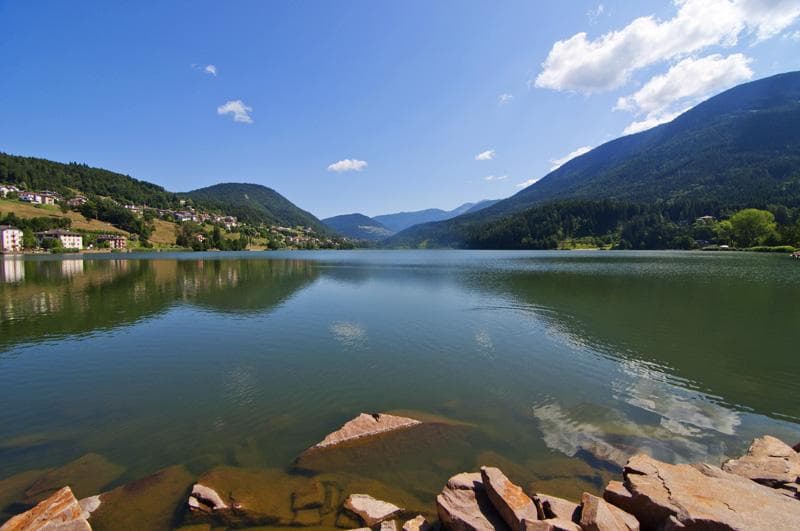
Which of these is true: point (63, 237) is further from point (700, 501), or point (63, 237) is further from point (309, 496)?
point (700, 501)

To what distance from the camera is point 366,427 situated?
12477 millimetres

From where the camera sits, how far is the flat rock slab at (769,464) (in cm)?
894

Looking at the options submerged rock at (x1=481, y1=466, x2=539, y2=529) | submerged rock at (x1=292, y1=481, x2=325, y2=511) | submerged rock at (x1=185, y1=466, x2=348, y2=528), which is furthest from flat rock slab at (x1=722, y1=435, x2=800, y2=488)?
submerged rock at (x1=292, y1=481, x2=325, y2=511)

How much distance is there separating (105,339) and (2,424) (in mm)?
12878

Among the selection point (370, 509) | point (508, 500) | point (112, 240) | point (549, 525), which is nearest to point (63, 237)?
point (112, 240)

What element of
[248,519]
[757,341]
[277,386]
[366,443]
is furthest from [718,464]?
[757,341]

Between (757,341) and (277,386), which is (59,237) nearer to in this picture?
(277,386)

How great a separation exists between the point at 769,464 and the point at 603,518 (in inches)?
265

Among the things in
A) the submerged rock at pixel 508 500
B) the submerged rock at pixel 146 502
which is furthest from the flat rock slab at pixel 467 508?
the submerged rock at pixel 146 502

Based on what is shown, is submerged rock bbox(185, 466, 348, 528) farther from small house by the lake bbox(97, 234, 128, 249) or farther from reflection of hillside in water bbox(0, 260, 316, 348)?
small house by the lake bbox(97, 234, 128, 249)

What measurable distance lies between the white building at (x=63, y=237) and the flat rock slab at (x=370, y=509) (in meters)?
222

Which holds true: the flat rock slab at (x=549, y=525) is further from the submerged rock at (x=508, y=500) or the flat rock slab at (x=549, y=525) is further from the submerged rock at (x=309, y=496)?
the submerged rock at (x=309, y=496)

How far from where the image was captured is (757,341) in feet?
78.0

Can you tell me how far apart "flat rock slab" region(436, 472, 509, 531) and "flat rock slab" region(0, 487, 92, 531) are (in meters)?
7.50
